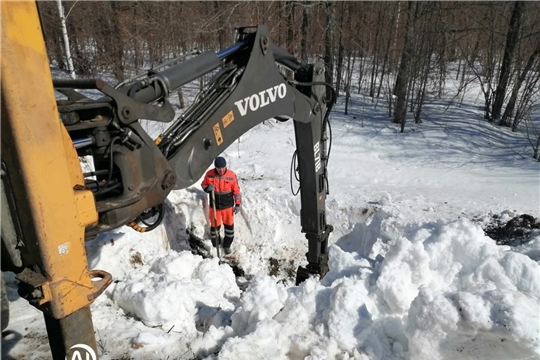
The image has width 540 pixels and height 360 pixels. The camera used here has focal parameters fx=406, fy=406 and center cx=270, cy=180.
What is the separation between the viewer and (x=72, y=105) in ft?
6.85

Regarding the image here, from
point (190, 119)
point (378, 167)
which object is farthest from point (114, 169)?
point (378, 167)

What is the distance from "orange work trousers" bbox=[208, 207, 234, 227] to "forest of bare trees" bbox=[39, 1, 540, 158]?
656cm

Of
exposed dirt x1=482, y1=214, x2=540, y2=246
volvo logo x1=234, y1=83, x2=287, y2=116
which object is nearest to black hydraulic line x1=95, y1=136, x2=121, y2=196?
volvo logo x1=234, y1=83, x2=287, y2=116

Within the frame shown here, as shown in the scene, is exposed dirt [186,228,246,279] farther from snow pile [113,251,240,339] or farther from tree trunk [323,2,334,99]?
tree trunk [323,2,334,99]

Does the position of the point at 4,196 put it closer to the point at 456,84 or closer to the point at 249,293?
the point at 249,293

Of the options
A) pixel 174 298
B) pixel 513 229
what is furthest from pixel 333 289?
pixel 513 229

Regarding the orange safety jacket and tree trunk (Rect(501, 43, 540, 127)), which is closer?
the orange safety jacket

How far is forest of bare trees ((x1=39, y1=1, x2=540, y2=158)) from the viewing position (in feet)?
41.5

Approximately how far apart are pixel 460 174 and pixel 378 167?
184cm

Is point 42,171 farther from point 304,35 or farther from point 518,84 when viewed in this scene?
point 518,84

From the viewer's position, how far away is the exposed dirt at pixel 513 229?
19.5 ft

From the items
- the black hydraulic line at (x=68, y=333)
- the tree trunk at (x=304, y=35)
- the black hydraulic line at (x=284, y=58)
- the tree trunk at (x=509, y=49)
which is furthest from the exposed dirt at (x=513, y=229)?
the tree trunk at (x=304, y=35)

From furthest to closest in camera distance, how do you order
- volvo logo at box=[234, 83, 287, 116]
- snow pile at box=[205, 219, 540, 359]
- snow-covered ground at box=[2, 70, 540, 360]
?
1. volvo logo at box=[234, 83, 287, 116]
2. snow-covered ground at box=[2, 70, 540, 360]
3. snow pile at box=[205, 219, 540, 359]

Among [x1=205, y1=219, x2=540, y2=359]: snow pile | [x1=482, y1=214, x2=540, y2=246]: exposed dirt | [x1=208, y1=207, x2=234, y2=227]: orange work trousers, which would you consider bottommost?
[x1=208, y1=207, x2=234, y2=227]: orange work trousers
